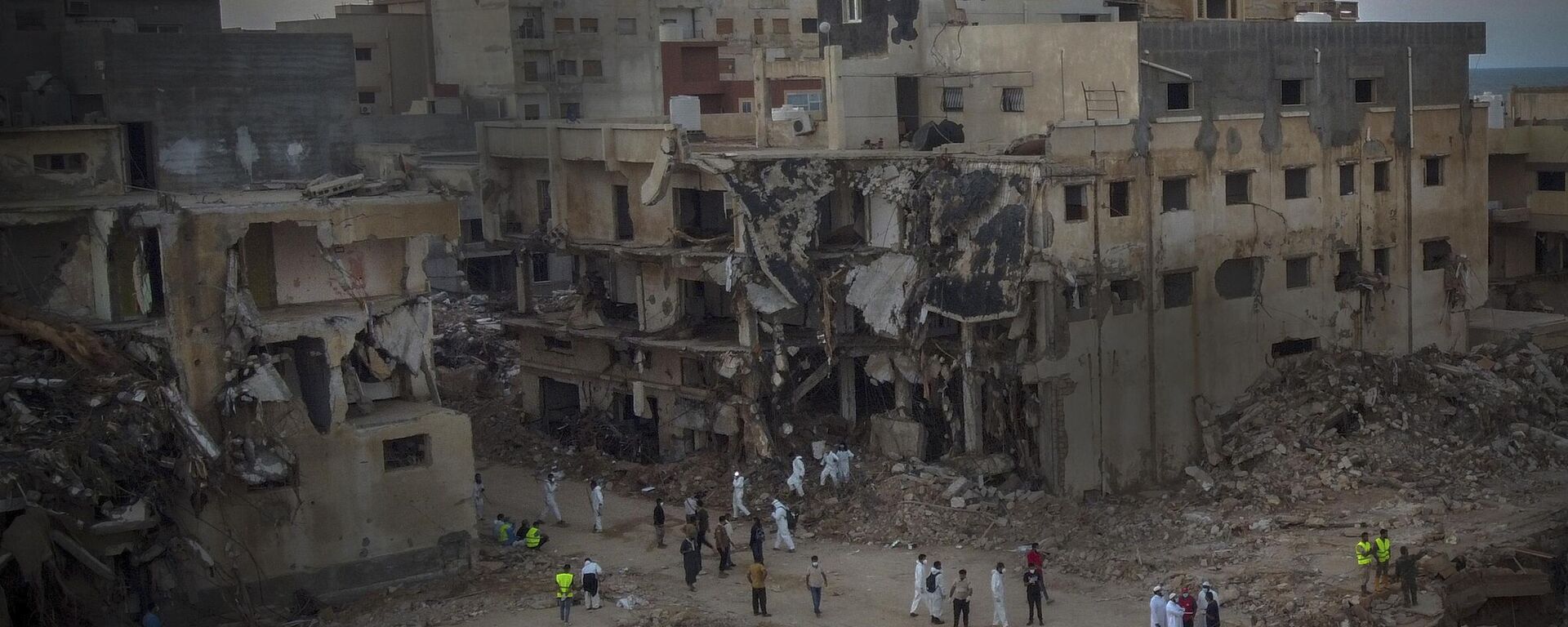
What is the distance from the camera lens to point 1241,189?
3538cm

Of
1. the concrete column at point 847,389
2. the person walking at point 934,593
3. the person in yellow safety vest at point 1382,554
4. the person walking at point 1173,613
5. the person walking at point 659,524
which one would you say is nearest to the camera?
the person walking at point 1173,613

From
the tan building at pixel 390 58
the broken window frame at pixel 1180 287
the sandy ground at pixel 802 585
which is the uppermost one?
the tan building at pixel 390 58

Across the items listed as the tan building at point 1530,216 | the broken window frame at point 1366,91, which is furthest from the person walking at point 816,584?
the tan building at point 1530,216

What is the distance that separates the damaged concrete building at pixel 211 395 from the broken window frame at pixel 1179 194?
12287 mm

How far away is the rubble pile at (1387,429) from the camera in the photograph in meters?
32.4

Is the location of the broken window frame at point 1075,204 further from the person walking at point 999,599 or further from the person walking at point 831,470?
the person walking at point 999,599

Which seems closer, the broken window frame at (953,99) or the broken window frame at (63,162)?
the broken window frame at (63,162)

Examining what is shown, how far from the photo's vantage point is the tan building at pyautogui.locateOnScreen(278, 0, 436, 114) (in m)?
59.5

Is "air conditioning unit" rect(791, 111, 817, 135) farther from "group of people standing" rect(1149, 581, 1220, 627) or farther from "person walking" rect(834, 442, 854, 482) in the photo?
"group of people standing" rect(1149, 581, 1220, 627)

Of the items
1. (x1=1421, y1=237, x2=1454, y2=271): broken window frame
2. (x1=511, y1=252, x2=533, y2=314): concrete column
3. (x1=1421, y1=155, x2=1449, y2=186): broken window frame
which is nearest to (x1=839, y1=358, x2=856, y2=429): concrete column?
(x1=511, y1=252, x2=533, y2=314): concrete column

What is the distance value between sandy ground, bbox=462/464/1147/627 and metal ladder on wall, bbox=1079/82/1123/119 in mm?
8437

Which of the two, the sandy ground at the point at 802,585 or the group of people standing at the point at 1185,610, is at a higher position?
the group of people standing at the point at 1185,610

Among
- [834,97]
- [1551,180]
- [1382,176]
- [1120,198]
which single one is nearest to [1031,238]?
[1120,198]

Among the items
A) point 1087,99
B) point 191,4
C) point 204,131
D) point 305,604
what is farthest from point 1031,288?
point 191,4
